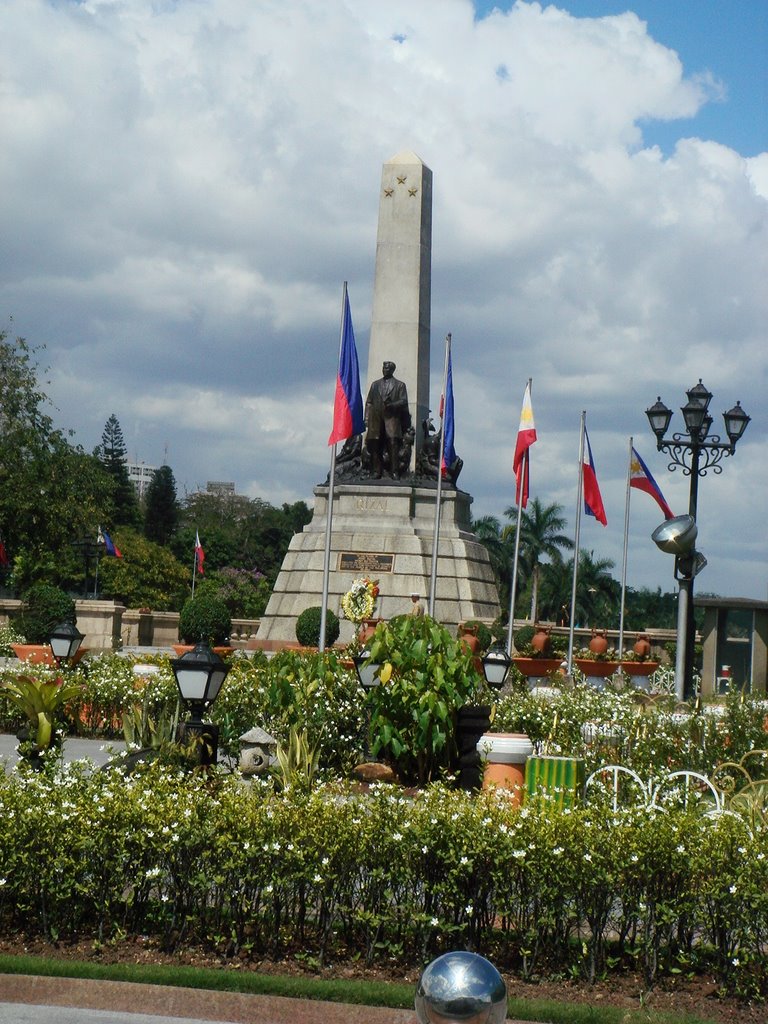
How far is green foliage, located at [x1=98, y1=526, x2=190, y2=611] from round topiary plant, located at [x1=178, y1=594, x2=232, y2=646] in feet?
93.4

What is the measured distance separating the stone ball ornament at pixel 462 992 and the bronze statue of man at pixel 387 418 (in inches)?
1089

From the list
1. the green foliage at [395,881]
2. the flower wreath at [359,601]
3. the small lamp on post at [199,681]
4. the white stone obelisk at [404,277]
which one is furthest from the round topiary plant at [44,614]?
the green foliage at [395,881]

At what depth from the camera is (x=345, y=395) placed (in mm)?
22797

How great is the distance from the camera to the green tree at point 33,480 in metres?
43.6

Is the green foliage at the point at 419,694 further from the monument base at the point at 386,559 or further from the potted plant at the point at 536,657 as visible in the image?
the monument base at the point at 386,559

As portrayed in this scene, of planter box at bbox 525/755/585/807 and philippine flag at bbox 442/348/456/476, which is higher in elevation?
philippine flag at bbox 442/348/456/476

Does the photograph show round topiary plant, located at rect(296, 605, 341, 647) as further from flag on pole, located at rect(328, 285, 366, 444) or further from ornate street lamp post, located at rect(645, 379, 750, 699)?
ornate street lamp post, located at rect(645, 379, 750, 699)

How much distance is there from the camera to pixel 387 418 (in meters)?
30.7

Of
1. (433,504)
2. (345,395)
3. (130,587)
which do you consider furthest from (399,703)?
(130,587)

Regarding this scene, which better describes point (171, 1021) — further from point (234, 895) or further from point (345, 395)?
point (345, 395)

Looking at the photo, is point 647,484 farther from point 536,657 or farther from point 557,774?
point 557,774

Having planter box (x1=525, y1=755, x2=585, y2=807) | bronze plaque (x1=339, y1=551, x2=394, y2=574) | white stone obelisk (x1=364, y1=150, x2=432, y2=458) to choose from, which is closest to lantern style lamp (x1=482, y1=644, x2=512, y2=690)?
planter box (x1=525, y1=755, x2=585, y2=807)

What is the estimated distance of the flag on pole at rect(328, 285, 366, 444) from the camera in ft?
74.3

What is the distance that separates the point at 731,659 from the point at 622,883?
38.5 feet
